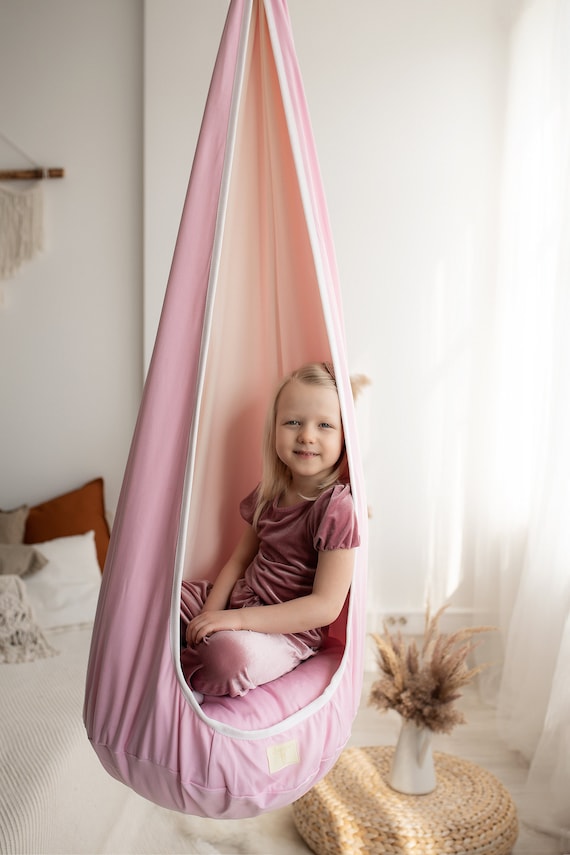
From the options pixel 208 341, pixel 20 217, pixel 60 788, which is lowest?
pixel 60 788

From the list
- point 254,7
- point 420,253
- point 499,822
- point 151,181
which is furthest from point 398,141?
point 499,822

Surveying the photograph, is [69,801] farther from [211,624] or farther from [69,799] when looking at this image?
[211,624]

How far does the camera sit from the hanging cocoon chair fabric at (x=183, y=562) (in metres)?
1.13

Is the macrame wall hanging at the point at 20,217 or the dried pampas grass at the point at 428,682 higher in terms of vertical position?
the macrame wall hanging at the point at 20,217

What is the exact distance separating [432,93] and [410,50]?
0.17 meters

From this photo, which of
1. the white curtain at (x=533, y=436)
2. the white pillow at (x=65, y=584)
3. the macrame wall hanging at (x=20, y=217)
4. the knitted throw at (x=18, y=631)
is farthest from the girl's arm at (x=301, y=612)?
the macrame wall hanging at (x=20, y=217)

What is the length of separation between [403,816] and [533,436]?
1.25 metres

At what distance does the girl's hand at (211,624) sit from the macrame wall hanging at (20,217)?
2114 mm

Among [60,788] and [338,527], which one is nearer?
[338,527]

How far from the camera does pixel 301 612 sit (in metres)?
1.28

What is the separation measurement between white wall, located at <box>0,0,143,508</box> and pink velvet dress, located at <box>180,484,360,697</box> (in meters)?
1.64

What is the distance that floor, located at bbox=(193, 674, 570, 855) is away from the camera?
194 centimetres

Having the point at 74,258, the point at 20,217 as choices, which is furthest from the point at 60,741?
the point at 20,217

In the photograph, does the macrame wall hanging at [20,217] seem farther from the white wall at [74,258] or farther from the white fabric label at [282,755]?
the white fabric label at [282,755]
